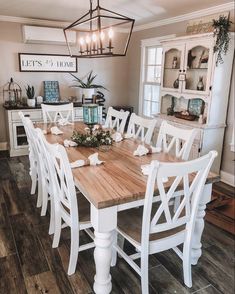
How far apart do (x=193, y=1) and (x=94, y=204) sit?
3.05m

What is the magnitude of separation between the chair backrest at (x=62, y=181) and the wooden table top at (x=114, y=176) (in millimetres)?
80

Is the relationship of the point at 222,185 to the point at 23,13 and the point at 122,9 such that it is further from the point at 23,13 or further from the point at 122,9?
the point at 23,13

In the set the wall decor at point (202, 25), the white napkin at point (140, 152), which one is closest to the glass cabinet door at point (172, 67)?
the wall decor at point (202, 25)

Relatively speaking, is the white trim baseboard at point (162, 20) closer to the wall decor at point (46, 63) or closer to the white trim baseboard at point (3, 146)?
the wall decor at point (46, 63)

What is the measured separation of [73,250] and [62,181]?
520mm

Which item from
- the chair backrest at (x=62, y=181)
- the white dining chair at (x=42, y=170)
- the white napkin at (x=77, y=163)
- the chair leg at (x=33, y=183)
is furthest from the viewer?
the chair leg at (x=33, y=183)

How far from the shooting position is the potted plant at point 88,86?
515 cm

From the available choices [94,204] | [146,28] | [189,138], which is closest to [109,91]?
[146,28]

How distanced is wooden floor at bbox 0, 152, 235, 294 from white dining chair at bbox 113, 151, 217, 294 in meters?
0.19

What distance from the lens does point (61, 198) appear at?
1.99 meters

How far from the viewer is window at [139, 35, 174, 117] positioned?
16.6ft

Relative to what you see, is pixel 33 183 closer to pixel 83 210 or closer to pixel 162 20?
pixel 83 210

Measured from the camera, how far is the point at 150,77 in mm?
5309

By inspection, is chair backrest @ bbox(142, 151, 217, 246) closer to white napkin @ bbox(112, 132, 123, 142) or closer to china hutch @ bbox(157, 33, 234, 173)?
white napkin @ bbox(112, 132, 123, 142)
